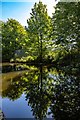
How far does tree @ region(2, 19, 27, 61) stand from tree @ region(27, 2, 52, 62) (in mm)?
4004

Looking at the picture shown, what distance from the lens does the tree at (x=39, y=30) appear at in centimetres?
4159

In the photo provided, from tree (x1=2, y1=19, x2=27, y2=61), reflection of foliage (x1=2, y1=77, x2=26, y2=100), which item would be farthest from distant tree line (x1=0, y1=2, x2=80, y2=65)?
reflection of foliage (x1=2, y1=77, x2=26, y2=100)

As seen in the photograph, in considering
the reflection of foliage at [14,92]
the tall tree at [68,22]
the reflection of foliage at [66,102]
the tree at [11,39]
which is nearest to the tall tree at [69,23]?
the tall tree at [68,22]

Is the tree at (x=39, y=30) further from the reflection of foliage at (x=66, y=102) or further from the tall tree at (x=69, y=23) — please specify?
the reflection of foliage at (x=66, y=102)

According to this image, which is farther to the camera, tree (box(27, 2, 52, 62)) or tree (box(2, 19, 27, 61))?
tree (box(2, 19, 27, 61))

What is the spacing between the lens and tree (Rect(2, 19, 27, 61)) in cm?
4825

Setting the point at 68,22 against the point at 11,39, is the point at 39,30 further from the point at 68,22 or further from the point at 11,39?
the point at 68,22

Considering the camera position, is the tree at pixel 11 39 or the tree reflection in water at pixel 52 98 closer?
the tree reflection in water at pixel 52 98

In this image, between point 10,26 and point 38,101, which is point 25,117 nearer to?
point 38,101

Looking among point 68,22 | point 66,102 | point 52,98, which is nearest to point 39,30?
point 68,22

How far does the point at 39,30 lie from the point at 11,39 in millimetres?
9119

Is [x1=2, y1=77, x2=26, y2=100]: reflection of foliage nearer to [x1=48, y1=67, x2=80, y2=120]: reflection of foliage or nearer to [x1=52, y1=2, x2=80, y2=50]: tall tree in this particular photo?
[x1=48, y1=67, x2=80, y2=120]: reflection of foliage

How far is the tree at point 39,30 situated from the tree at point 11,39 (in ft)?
13.1

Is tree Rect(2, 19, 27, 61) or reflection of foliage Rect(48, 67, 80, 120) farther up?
tree Rect(2, 19, 27, 61)
